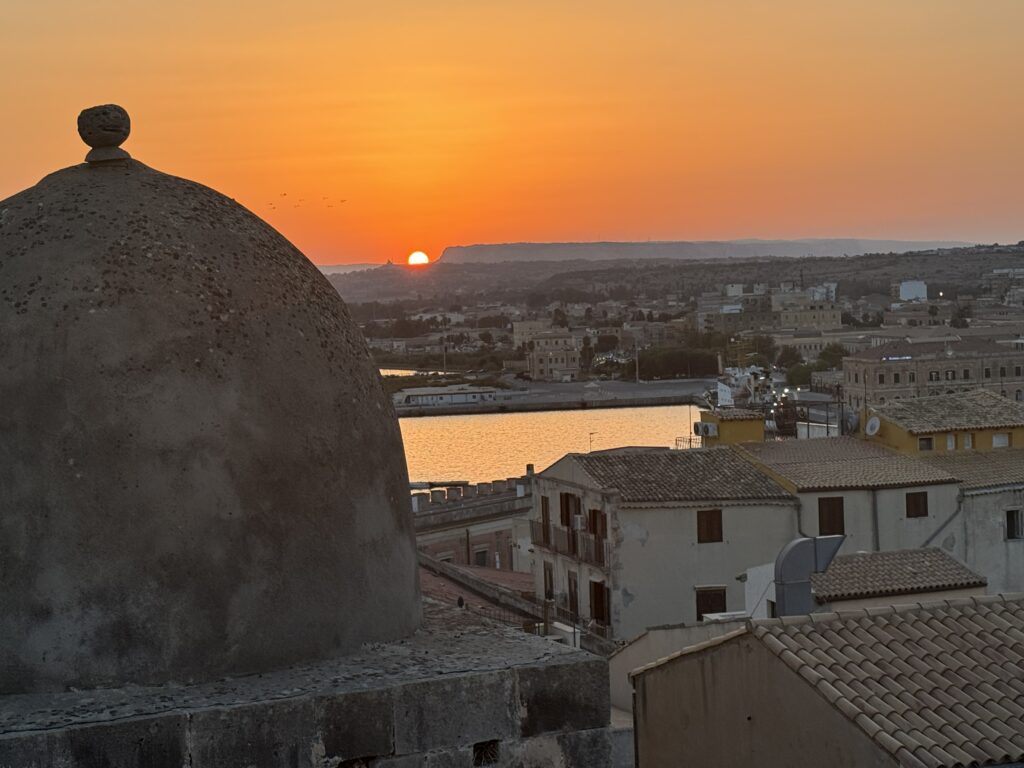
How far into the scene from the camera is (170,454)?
12.4ft

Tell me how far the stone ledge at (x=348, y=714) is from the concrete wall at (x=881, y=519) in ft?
53.9

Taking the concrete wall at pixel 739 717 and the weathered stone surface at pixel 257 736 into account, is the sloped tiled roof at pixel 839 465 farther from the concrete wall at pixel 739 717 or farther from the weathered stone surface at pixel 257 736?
the weathered stone surface at pixel 257 736

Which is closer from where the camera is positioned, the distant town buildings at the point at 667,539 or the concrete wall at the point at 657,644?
the concrete wall at the point at 657,644

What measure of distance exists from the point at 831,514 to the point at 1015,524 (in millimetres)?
2879

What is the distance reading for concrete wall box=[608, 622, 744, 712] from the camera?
1214 centimetres

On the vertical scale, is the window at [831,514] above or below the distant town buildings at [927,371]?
above

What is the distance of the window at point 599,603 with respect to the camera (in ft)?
65.0

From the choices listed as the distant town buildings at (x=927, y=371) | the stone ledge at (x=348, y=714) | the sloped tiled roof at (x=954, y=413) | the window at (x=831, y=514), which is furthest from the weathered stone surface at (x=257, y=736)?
the distant town buildings at (x=927, y=371)

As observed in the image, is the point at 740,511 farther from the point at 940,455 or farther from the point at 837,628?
the point at 837,628

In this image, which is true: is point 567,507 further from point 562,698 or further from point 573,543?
point 562,698

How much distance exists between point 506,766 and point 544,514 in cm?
1784

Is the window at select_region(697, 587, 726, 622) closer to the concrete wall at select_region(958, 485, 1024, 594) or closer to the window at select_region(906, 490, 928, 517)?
the window at select_region(906, 490, 928, 517)

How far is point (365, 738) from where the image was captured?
374 cm

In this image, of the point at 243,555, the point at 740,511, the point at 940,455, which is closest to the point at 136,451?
the point at 243,555
